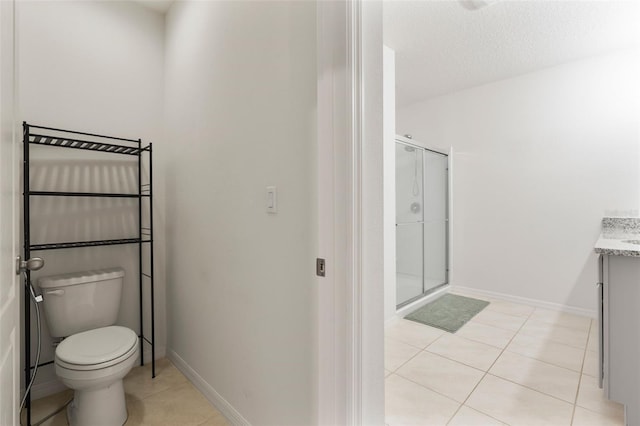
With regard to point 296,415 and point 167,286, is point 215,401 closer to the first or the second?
point 296,415

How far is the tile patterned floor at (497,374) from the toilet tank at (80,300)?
1.79m

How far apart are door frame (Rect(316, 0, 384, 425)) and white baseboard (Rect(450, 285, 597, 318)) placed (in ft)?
10.1

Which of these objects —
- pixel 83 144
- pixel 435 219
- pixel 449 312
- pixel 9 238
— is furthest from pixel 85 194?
pixel 435 219

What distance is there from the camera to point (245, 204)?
1.45 meters

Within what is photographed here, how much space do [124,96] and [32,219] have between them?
96 cm

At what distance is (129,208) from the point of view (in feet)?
7.04

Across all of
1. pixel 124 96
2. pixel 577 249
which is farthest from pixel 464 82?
pixel 124 96

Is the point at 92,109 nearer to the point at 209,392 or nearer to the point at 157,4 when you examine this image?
the point at 157,4

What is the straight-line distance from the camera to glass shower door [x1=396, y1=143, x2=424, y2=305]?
10.2ft

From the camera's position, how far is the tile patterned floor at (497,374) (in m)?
1.65

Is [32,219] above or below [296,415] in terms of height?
above

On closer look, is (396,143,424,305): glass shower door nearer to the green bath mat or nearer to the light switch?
the green bath mat

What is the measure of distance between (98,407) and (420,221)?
308cm

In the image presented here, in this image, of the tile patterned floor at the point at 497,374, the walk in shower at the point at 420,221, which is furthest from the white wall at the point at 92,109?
the walk in shower at the point at 420,221
